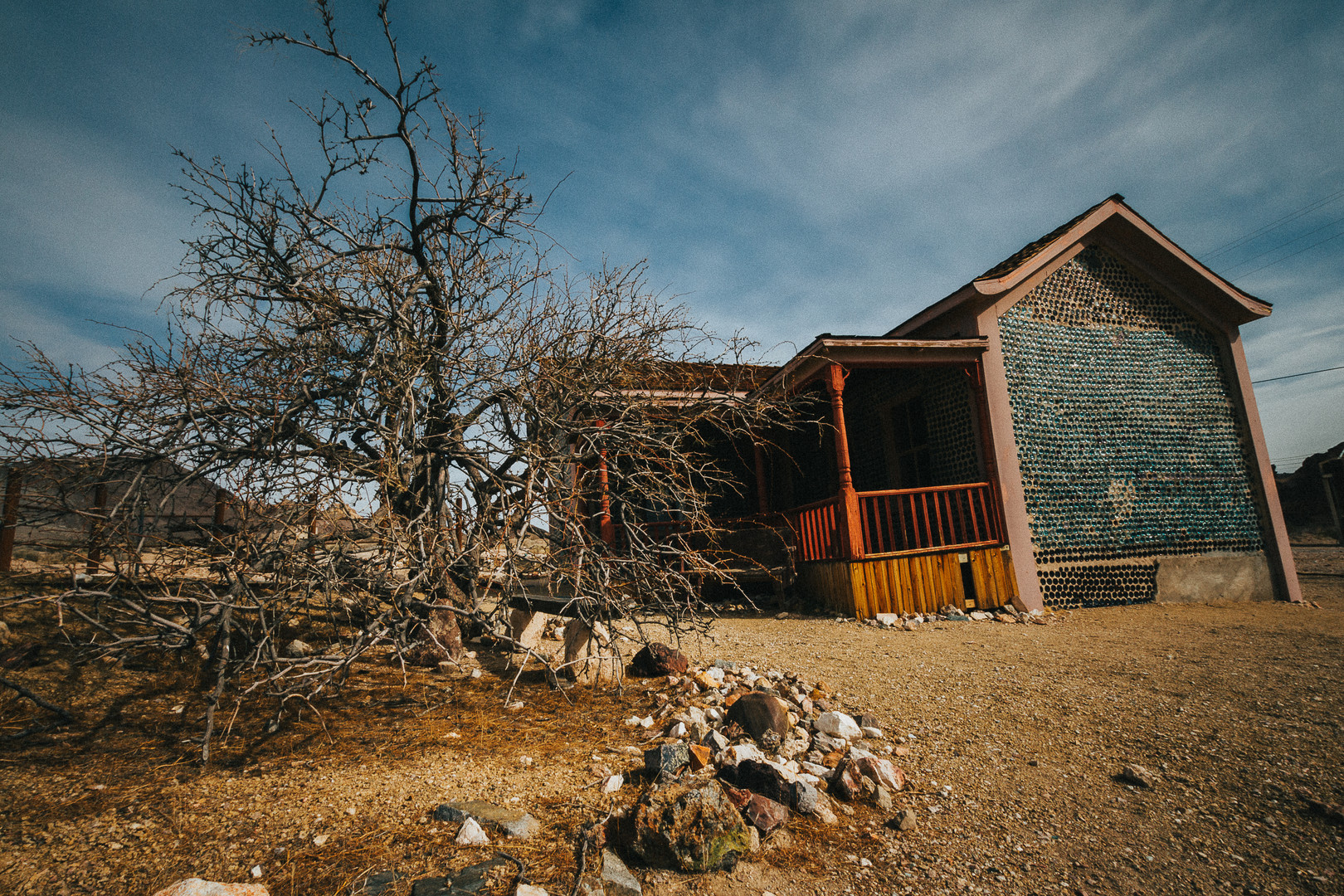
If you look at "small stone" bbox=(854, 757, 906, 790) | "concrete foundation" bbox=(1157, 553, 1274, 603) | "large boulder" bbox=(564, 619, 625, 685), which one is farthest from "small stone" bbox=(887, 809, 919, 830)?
"concrete foundation" bbox=(1157, 553, 1274, 603)

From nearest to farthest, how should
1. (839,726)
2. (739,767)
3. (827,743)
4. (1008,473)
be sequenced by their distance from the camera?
(739,767) → (827,743) → (839,726) → (1008,473)

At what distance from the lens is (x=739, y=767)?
9.11 ft

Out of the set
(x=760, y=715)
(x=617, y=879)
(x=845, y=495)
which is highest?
(x=845, y=495)

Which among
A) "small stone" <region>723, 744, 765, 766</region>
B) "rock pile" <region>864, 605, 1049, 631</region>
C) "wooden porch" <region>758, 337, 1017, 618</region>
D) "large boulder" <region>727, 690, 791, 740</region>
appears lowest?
"small stone" <region>723, 744, 765, 766</region>

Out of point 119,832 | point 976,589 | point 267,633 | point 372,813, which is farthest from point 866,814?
point 976,589

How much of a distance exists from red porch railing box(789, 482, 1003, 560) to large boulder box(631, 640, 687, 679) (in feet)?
10.2

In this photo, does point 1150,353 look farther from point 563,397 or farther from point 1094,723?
point 563,397

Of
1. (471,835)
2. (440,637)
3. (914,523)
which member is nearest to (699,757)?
(471,835)

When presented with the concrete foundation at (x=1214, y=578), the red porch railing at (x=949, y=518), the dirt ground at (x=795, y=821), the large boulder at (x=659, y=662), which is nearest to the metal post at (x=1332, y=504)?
the concrete foundation at (x=1214, y=578)

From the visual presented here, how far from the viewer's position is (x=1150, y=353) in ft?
27.2

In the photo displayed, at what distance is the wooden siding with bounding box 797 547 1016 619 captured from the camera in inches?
260

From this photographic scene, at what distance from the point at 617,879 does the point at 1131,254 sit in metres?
10.3

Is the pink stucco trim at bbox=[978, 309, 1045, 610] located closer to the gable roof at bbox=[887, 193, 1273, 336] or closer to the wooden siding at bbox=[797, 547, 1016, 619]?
the wooden siding at bbox=[797, 547, 1016, 619]

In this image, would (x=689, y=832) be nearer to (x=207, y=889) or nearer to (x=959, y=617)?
(x=207, y=889)
